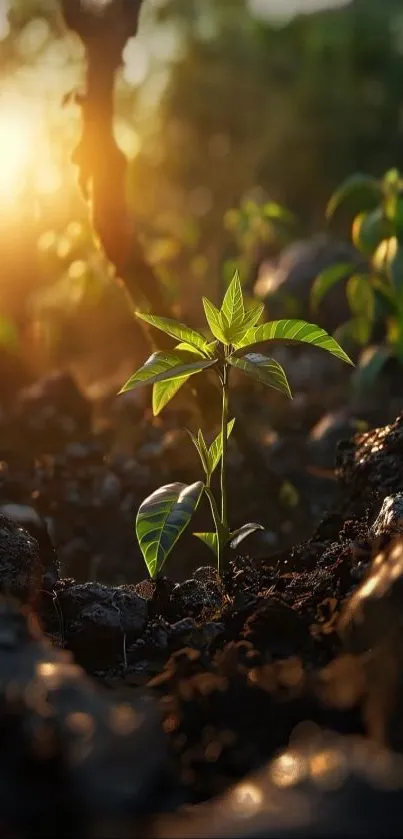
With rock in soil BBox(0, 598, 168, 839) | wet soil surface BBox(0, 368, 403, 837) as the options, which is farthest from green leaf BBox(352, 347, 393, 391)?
rock in soil BBox(0, 598, 168, 839)

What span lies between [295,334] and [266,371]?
0.20 meters

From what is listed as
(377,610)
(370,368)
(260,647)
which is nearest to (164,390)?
(260,647)

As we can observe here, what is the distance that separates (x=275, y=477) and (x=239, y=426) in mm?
345

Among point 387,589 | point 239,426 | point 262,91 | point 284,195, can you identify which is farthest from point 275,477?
point 262,91

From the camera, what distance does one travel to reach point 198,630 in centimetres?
227

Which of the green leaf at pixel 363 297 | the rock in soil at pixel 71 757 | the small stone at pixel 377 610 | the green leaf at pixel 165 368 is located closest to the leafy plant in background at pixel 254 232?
the green leaf at pixel 363 297

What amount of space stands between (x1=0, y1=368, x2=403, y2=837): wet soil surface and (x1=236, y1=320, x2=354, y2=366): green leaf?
481mm

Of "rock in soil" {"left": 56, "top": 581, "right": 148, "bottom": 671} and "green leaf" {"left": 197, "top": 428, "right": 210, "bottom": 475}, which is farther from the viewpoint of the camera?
"green leaf" {"left": 197, "top": 428, "right": 210, "bottom": 475}

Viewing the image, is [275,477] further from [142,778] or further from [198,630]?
[142,778]

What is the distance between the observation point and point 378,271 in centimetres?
545

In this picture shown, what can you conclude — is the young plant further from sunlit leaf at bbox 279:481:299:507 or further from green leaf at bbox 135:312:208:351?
sunlit leaf at bbox 279:481:299:507

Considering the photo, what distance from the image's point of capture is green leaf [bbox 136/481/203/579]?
2330 millimetres

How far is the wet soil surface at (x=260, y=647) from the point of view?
1.51 metres

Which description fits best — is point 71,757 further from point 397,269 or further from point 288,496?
point 397,269
